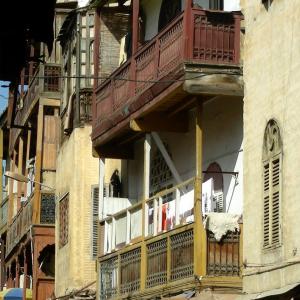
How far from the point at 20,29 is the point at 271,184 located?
973 cm

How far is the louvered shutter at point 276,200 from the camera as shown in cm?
1427

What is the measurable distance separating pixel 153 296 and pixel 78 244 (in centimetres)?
730

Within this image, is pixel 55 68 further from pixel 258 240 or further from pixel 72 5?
pixel 258 240

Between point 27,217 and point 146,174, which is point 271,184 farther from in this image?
point 27,217

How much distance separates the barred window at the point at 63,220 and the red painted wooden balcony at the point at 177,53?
6.55 metres

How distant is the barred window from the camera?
2598 cm

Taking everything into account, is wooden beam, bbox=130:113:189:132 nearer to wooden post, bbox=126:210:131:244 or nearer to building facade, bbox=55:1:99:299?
wooden post, bbox=126:210:131:244

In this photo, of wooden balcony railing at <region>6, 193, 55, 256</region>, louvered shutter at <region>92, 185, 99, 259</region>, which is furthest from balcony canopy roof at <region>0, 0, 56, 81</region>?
wooden balcony railing at <region>6, 193, 55, 256</region>

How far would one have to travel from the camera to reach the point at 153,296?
58.7 feet

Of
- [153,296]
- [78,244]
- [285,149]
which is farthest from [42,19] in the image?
[78,244]

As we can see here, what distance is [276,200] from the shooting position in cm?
1434

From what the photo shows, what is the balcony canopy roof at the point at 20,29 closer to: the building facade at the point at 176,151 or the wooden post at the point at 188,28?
the building facade at the point at 176,151

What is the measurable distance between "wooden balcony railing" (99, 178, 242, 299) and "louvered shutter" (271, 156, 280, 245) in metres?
1.52

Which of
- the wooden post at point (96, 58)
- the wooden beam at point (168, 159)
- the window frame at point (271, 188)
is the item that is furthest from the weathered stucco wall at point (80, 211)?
the window frame at point (271, 188)
